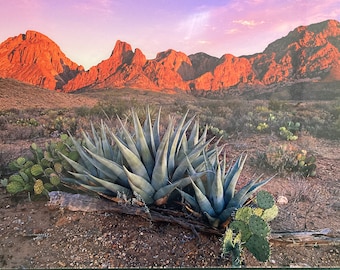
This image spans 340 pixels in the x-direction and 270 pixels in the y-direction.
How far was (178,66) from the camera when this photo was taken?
13.9 ft

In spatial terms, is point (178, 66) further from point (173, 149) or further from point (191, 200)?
point (191, 200)

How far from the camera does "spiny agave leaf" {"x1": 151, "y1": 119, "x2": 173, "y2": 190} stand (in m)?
2.62

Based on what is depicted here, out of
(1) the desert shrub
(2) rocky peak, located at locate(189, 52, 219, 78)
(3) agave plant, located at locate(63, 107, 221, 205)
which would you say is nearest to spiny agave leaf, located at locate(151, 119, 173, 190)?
(3) agave plant, located at locate(63, 107, 221, 205)

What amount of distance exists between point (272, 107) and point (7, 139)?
3.40 metres

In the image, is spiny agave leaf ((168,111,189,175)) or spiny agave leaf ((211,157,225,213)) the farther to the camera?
spiny agave leaf ((168,111,189,175))

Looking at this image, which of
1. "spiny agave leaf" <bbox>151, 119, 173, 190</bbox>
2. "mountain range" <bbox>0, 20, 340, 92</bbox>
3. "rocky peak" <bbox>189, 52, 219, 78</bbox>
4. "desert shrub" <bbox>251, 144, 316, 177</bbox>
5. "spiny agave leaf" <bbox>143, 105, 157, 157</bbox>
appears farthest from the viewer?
"desert shrub" <bbox>251, 144, 316, 177</bbox>

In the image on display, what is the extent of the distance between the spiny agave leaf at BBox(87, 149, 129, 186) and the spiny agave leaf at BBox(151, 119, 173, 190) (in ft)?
0.77

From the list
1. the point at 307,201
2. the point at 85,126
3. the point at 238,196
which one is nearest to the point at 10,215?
the point at 85,126

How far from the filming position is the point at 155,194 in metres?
2.72

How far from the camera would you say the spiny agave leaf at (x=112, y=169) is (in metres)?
2.69

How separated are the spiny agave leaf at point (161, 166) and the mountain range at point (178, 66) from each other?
1491 mm

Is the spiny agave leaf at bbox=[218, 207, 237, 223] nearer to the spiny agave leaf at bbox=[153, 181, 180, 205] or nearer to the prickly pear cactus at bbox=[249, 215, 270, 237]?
the prickly pear cactus at bbox=[249, 215, 270, 237]

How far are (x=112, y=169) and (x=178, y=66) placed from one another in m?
1.91

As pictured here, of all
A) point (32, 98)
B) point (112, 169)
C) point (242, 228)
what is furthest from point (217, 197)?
point (32, 98)
